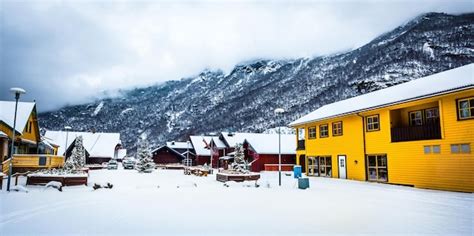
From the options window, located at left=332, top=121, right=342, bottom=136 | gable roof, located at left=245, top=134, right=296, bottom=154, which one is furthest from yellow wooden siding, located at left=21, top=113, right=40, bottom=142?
window, located at left=332, top=121, right=342, bottom=136

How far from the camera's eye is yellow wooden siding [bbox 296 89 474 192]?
16828 mm

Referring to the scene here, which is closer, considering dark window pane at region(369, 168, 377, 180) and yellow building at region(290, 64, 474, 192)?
yellow building at region(290, 64, 474, 192)

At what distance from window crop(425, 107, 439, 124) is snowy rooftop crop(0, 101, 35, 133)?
32222 millimetres

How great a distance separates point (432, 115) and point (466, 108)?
10.3 feet

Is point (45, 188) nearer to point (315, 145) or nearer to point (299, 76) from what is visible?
point (315, 145)

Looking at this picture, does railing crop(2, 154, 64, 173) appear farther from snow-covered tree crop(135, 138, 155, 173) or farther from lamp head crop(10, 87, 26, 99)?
snow-covered tree crop(135, 138, 155, 173)

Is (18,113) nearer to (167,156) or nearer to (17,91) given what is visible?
(17,91)

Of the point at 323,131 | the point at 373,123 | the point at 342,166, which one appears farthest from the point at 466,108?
the point at 323,131

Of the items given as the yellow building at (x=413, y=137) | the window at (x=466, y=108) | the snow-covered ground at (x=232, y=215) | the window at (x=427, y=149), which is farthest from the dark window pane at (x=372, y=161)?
the snow-covered ground at (x=232, y=215)

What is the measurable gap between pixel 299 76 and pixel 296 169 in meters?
138

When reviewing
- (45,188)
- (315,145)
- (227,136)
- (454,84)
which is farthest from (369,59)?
(45,188)

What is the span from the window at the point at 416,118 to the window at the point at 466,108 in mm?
3635

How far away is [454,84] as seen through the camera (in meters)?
17.4

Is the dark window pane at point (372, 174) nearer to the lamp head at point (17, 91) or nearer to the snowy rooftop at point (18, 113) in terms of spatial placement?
the lamp head at point (17, 91)
